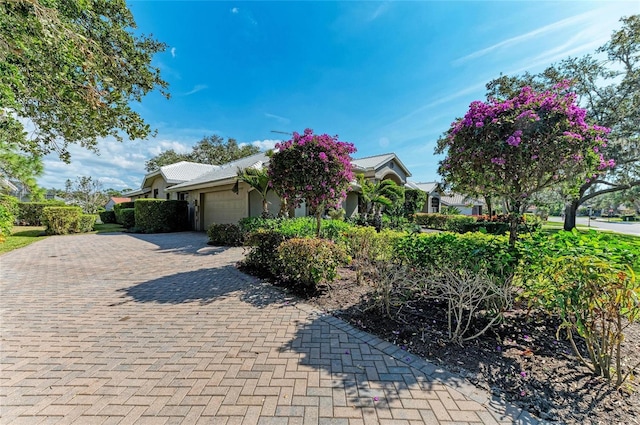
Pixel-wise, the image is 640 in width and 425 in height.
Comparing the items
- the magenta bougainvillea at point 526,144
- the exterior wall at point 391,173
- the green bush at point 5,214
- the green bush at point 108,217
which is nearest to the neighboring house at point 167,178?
the green bush at point 108,217

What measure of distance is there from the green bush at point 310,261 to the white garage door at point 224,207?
9.53 meters

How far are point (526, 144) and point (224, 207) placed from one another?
15760mm

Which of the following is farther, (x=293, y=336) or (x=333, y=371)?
(x=293, y=336)

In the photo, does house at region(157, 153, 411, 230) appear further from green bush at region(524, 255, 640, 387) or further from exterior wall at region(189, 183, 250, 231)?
green bush at region(524, 255, 640, 387)

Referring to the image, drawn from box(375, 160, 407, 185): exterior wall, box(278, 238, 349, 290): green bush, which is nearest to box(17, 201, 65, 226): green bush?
box(278, 238, 349, 290): green bush

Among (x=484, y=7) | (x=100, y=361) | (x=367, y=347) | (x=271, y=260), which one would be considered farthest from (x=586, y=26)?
(x=100, y=361)

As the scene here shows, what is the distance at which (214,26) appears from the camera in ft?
32.7

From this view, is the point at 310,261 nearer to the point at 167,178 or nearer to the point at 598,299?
the point at 598,299

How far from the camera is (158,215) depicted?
694 inches

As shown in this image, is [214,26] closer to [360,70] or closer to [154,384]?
[360,70]

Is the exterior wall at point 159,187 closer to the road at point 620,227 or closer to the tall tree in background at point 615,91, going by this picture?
the tall tree in background at point 615,91

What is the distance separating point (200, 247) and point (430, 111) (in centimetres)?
1261

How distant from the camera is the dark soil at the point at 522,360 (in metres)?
2.45

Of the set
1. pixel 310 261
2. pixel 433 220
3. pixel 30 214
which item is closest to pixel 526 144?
pixel 310 261
